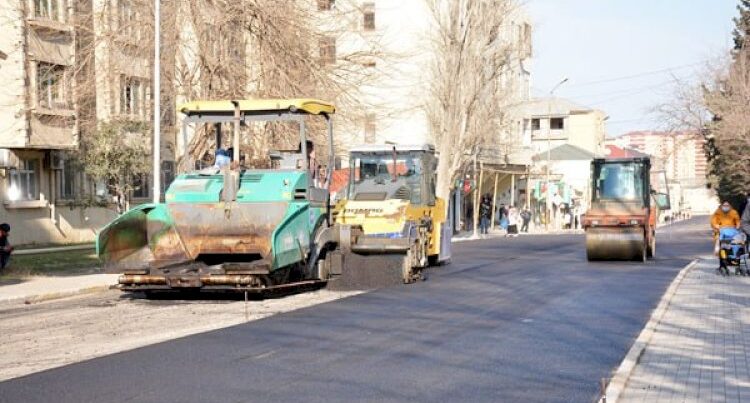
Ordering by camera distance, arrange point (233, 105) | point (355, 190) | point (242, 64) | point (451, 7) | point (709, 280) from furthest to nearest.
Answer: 1. point (451, 7)
2. point (242, 64)
3. point (355, 190)
4. point (709, 280)
5. point (233, 105)

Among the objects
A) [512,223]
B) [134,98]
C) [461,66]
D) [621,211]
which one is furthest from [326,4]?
[512,223]

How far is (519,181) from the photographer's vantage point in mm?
78812

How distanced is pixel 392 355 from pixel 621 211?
62.1 feet

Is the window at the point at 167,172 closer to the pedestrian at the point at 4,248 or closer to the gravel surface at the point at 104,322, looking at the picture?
the pedestrian at the point at 4,248

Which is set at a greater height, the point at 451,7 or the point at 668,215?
the point at 451,7

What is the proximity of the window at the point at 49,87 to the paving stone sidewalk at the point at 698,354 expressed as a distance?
69.7ft

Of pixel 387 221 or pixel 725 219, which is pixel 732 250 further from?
pixel 387 221

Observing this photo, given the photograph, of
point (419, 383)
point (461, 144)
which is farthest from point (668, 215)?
point (419, 383)

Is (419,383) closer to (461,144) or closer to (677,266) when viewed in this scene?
(677,266)

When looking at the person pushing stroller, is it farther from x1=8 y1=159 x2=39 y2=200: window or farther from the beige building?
the beige building

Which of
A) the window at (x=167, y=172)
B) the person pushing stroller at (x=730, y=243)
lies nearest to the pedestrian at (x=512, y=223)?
the window at (x=167, y=172)

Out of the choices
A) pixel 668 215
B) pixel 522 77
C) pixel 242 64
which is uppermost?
pixel 522 77

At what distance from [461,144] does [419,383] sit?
1565 inches

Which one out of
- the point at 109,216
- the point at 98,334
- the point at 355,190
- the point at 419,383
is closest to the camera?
the point at 419,383
